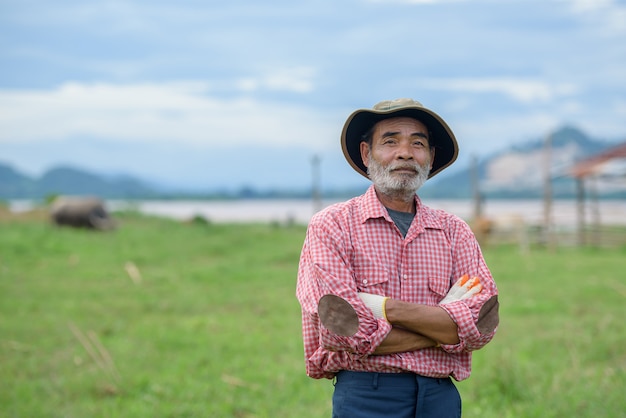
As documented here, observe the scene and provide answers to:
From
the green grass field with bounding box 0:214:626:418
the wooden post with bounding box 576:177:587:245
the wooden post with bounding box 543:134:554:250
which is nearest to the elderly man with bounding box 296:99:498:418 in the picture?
the green grass field with bounding box 0:214:626:418

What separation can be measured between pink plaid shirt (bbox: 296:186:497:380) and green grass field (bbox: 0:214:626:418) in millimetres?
2760

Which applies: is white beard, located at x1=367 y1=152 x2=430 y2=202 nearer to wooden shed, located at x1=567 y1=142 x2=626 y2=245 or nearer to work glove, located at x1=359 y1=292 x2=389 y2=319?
work glove, located at x1=359 y1=292 x2=389 y2=319

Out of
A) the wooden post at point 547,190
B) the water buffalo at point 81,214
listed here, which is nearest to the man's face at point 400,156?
the water buffalo at point 81,214

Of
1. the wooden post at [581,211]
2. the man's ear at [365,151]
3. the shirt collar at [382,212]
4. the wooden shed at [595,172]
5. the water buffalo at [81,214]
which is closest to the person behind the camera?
the shirt collar at [382,212]

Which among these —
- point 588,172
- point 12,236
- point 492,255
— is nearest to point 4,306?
point 12,236

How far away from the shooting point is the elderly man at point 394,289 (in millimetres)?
2592

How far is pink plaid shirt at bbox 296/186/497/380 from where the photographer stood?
2617mm

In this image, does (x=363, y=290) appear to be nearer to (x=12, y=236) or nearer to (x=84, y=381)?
(x=84, y=381)

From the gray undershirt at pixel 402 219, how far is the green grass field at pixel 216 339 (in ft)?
9.36

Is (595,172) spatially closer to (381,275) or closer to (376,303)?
(381,275)

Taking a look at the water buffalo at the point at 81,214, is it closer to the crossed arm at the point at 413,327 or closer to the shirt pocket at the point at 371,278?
the shirt pocket at the point at 371,278

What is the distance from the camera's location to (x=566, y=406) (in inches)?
209

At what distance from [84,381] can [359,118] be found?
14.0 feet

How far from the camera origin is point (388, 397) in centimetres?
266
